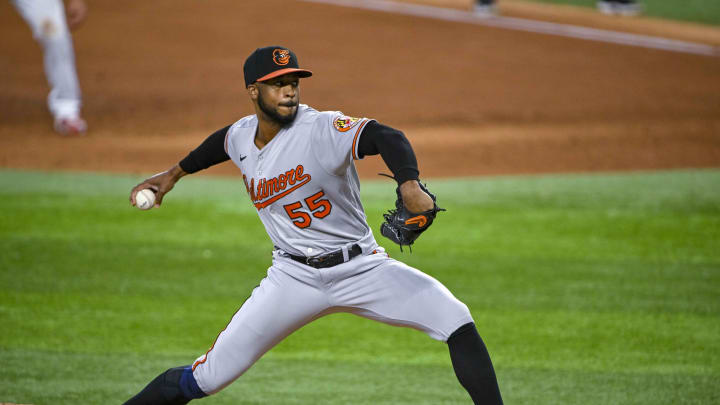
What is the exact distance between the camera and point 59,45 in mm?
12844

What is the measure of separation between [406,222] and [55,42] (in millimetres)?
10041

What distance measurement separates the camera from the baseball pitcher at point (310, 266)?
4137 millimetres

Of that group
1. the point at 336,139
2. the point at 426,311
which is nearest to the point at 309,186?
the point at 336,139

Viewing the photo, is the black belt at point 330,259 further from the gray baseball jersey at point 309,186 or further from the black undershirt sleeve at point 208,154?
the black undershirt sleeve at point 208,154

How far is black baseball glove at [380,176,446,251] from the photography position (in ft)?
12.6

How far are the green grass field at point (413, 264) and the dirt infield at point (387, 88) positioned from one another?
2148 mm

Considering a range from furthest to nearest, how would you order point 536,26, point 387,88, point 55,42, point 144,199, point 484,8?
point 484,8, point 536,26, point 387,88, point 55,42, point 144,199

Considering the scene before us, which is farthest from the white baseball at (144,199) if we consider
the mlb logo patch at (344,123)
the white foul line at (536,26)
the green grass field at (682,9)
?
the green grass field at (682,9)

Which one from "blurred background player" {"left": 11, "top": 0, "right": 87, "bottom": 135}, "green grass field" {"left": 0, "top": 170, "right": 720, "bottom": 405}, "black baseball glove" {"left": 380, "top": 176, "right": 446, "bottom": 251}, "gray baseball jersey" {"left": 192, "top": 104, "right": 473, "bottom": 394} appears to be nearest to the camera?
"black baseball glove" {"left": 380, "top": 176, "right": 446, "bottom": 251}

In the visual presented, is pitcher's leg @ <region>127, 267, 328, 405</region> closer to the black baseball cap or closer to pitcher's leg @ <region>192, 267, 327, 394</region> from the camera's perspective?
pitcher's leg @ <region>192, 267, 327, 394</region>

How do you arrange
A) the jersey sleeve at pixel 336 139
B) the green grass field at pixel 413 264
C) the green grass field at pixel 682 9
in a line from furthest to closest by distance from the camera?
the green grass field at pixel 682 9
the green grass field at pixel 413 264
the jersey sleeve at pixel 336 139

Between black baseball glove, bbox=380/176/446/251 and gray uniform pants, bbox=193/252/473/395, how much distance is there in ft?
1.04

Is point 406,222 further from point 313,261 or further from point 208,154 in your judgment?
point 208,154

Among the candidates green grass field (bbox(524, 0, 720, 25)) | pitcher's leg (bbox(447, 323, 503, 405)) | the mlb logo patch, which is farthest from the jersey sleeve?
green grass field (bbox(524, 0, 720, 25))
